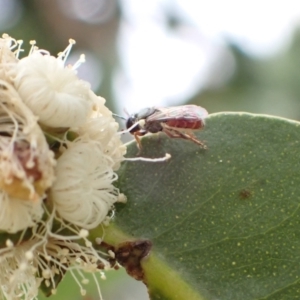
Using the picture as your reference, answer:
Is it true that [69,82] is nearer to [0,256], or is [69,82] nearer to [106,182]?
[106,182]

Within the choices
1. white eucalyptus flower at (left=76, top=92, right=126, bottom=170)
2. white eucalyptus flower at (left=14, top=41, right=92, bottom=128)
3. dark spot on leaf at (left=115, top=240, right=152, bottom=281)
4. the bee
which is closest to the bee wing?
the bee

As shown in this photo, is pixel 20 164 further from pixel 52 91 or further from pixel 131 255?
pixel 131 255

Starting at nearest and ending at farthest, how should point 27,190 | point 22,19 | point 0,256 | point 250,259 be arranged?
1. point 27,190
2. point 0,256
3. point 250,259
4. point 22,19

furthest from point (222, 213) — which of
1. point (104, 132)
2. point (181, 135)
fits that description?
point (104, 132)

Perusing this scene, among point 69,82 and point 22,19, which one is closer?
point 69,82

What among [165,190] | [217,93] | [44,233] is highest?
[165,190]

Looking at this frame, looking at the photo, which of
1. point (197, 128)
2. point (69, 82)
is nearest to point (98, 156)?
point (69, 82)

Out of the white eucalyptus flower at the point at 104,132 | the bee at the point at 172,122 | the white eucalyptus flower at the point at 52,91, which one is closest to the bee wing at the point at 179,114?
the bee at the point at 172,122
